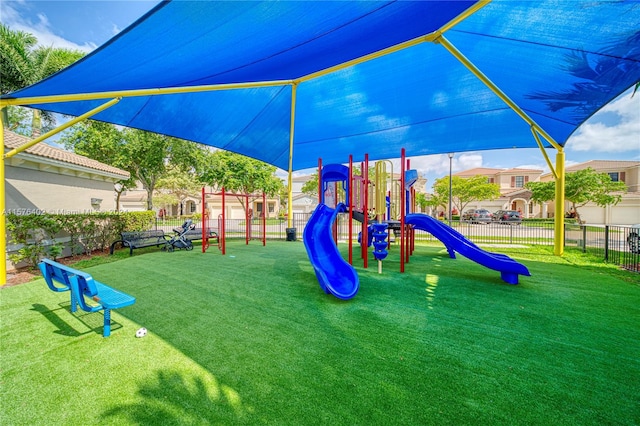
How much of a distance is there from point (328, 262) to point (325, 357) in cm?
278

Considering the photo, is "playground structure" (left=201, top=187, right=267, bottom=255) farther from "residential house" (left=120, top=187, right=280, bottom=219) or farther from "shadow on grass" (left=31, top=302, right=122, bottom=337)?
"residential house" (left=120, top=187, right=280, bottom=219)

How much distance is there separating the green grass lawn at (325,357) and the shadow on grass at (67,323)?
3cm

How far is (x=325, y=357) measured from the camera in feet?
9.24

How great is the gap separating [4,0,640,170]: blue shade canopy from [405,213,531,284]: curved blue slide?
3510mm

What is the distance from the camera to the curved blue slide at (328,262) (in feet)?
15.5

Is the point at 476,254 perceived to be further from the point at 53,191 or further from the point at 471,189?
the point at 471,189

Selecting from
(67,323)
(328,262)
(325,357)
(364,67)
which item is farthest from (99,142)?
(325,357)

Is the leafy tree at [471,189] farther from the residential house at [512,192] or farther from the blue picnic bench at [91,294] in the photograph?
the blue picnic bench at [91,294]

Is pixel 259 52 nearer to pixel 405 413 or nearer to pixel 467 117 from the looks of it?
pixel 405 413

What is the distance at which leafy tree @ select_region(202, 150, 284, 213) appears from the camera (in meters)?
26.7

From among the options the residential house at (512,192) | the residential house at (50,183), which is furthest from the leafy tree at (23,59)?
the residential house at (512,192)

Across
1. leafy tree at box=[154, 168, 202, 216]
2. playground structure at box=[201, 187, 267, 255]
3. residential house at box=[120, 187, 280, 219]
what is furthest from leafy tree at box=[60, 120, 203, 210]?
residential house at box=[120, 187, 280, 219]

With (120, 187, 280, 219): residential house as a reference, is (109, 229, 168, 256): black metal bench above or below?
below

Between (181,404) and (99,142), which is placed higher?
(99,142)
